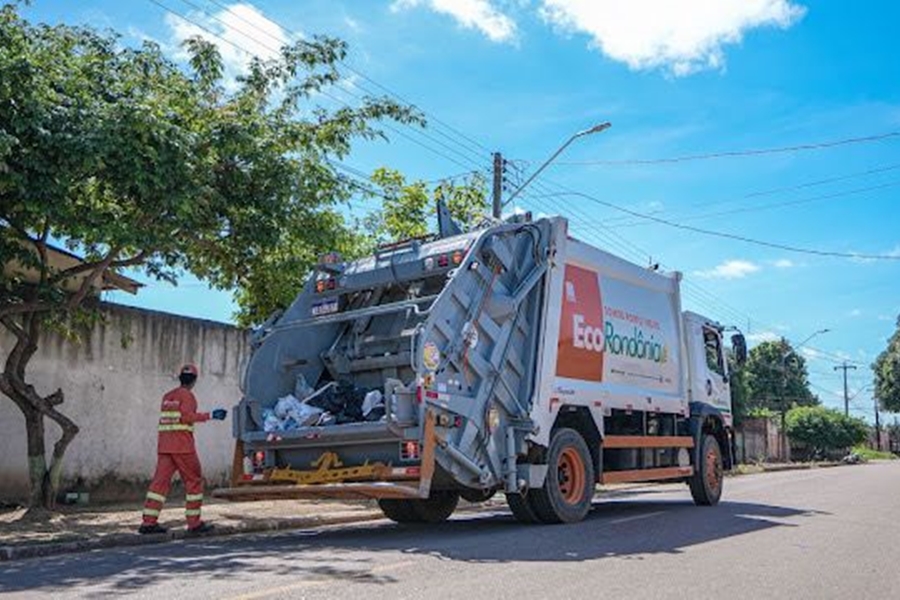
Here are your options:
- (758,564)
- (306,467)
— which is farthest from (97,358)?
(758,564)

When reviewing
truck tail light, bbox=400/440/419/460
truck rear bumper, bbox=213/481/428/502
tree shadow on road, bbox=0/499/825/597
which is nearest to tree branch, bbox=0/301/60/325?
truck rear bumper, bbox=213/481/428/502

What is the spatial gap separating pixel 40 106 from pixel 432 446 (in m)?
5.51

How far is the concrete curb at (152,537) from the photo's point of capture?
819cm

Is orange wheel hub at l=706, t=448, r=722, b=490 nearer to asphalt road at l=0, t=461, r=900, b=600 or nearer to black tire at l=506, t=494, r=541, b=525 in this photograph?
asphalt road at l=0, t=461, r=900, b=600

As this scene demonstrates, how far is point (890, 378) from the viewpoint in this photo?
66.9 metres

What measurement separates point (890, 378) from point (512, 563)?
223 ft

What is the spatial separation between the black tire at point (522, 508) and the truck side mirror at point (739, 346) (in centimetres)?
538

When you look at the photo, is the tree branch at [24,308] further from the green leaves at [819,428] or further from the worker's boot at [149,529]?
the green leaves at [819,428]

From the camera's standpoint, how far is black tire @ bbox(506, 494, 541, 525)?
9.64m

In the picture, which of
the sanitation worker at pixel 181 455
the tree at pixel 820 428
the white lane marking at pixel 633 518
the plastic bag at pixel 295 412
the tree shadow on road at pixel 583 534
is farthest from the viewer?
the tree at pixel 820 428

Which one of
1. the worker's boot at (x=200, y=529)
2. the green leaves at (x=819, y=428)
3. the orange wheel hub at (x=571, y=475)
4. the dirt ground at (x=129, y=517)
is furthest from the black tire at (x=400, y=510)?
the green leaves at (x=819, y=428)

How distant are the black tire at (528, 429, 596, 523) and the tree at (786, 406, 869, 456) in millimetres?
51069

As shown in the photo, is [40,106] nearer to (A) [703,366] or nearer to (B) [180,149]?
(B) [180,149]

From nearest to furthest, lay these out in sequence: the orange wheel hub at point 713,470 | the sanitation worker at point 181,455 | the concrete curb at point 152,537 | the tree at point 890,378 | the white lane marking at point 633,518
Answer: the concrete curb at point 152,537 < the sanitation worker at point 181,455 < the white lane marking at point 633,518 < the orange wheel hub at point 713,470 < the tree at point 890,378
